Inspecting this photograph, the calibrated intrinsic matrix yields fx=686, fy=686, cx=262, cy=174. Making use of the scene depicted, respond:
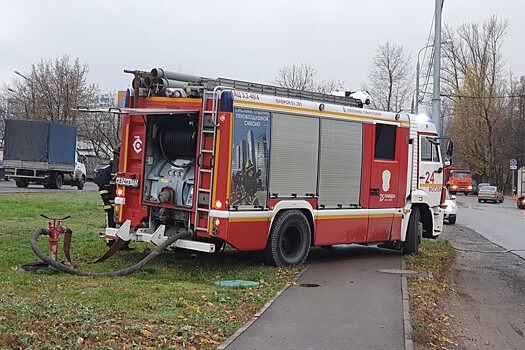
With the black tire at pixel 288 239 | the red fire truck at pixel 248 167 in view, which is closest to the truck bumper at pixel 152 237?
the red fire truck at pixel 248 167

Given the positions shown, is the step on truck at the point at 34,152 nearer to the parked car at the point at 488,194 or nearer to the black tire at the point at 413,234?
the black tire at the point at 413,234

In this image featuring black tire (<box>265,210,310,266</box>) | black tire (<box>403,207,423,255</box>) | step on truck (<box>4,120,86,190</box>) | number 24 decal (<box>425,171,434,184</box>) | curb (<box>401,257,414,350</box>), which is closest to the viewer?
curb (<box>401,257,414,350</box>)

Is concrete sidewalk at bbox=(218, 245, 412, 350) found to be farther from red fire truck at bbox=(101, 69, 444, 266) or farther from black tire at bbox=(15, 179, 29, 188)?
black tire at bbox=(15, 179, 29, 188)

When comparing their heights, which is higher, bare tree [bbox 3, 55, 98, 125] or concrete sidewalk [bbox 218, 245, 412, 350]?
bare tree [bbox 3, 55, 98, 125]

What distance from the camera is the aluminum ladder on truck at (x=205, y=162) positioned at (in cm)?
1048

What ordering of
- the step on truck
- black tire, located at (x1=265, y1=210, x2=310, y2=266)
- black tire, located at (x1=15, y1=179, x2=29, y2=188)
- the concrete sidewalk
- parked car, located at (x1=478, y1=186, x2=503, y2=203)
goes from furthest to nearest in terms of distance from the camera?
1. parked car, located at (x1=478, y1=186, x2=503, y2=203)
2. black tire, located at (x1=15, y1=179, x2=29, y2=188)
3. the step on truck
4. black tire, located at (x1=265, y1=210, x2=310, y2=266)
5. the concrete sidewalk

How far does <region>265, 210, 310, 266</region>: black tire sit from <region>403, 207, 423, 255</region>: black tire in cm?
352

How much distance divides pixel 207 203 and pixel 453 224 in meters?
17.8

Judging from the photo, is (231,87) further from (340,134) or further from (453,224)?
(453,224)

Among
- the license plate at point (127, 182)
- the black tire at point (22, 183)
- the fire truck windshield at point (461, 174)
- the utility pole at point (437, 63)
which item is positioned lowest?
the black tire at point (22, 183)

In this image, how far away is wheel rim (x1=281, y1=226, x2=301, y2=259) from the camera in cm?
1184

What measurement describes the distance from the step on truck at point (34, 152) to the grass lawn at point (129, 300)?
23.0m

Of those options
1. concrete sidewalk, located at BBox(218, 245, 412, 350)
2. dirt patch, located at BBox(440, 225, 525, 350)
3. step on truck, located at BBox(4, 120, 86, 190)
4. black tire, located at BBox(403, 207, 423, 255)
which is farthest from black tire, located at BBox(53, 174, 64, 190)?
concrete sidewalk, located at BBox(218, 245, 412, 350)

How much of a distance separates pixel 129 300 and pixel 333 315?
7.93ft
